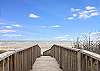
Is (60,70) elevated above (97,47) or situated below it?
below

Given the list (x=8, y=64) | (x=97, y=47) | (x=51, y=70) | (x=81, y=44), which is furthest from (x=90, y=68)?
(x=81, y=44)

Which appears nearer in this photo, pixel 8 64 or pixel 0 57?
pixel 0 57

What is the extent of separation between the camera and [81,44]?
1145cm

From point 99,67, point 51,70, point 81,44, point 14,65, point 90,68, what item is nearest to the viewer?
point 99,67

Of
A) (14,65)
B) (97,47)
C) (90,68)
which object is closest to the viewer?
(90,68)

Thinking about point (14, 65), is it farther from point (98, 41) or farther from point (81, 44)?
point (81, 44)

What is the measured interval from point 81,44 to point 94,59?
282 inches

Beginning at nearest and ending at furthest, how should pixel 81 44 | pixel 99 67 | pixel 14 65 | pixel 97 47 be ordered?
1. pixel 99 67
2. pixel 14 65
3. pixel 97 47
4. pixel 81 44

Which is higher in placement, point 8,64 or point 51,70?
point 8,64

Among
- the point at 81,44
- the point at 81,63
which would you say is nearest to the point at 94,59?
the point at 81,63

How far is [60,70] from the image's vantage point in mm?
10078

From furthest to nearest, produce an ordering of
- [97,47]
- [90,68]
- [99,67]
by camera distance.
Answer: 1. [97,47]
2. [90,68]
3. [99,67]

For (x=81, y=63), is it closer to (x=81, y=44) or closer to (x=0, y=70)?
(x=0, y=70)

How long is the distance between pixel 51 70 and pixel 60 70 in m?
0.39
